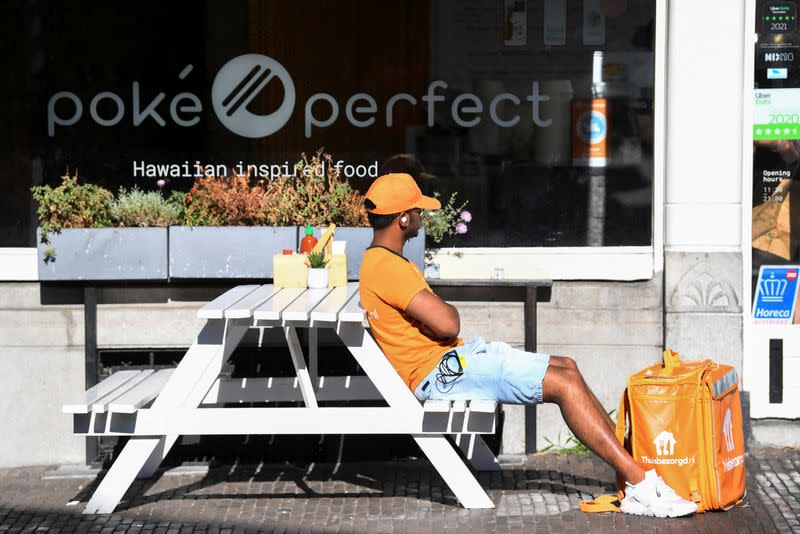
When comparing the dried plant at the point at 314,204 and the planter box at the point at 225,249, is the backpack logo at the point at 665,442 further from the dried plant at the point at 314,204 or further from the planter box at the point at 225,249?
the planter box at the point at 225,249

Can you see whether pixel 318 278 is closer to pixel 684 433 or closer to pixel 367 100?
pixel 367 100

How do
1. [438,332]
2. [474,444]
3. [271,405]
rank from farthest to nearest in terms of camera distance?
[271,405] < [474,444] < [438,332]

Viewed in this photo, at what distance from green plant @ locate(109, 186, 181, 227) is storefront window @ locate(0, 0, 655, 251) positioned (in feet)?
1.06

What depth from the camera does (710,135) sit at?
7.01 m

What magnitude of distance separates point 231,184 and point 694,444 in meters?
2.97

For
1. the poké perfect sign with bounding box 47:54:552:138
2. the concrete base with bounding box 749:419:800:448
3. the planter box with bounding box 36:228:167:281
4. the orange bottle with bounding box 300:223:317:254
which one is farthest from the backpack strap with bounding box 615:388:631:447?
the planter box with bounding box 36:228:167:281

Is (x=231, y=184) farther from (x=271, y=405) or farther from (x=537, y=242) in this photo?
(x=537, y=242)

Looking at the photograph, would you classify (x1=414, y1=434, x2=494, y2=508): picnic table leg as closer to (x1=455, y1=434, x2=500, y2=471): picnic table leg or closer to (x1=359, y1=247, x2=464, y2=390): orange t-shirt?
(x1=359, y1=247, x2=464, y2=390): orange t-shirt

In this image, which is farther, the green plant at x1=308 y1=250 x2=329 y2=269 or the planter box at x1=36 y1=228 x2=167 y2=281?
the planter box at x1=36 y1=228 x2=167 y2=281

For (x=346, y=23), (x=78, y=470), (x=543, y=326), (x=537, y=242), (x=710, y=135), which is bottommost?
(x=78, y=470)

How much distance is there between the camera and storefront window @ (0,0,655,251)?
23.6ft

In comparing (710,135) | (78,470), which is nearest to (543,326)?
(710,135)

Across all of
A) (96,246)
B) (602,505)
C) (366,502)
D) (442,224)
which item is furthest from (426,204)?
(96,246)

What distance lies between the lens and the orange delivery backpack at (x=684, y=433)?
5844 mm
